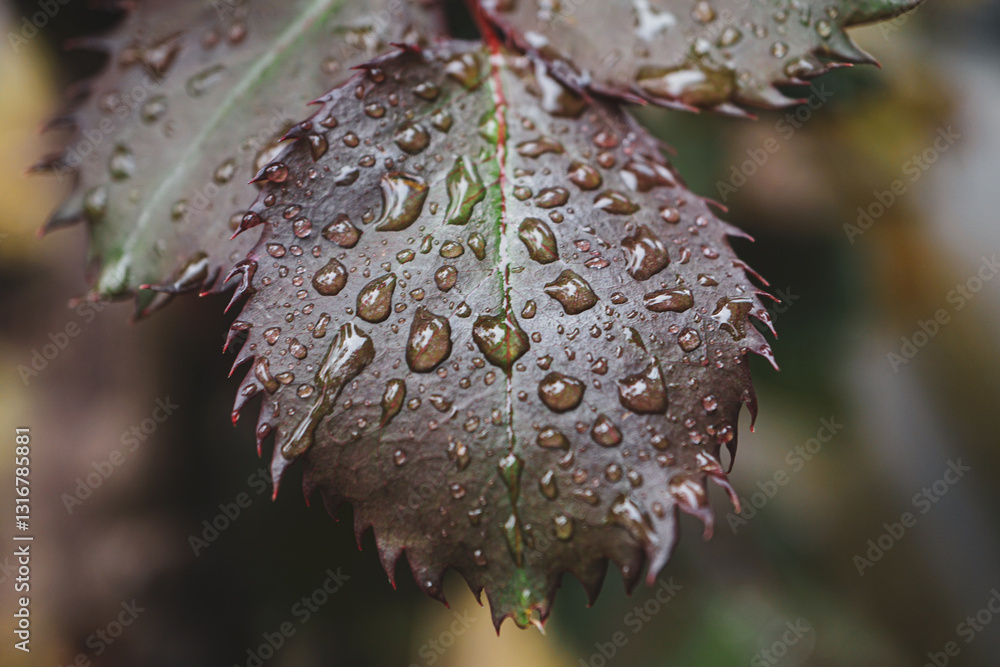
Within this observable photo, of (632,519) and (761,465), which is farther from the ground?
(632,519)

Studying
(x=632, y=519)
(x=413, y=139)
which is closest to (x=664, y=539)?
(x=632, y=519)

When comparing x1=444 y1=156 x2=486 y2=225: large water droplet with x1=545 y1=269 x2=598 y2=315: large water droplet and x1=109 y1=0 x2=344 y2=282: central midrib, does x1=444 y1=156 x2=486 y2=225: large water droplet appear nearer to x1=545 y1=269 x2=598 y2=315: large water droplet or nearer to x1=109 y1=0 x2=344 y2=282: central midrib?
x1=545 y1=269 x2=598 y2=315: large water droplet

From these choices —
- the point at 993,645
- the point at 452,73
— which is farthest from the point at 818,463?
the point at 452,73

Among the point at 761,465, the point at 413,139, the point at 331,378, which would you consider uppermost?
the point at 413,139

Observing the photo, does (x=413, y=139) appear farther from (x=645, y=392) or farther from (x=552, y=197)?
(x=645, y=392)

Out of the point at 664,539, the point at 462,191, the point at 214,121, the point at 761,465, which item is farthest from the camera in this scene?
the point at 761,465

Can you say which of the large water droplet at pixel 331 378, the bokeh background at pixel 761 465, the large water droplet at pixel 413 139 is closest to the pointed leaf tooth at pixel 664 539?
the large water droplet at pixel 331 378
